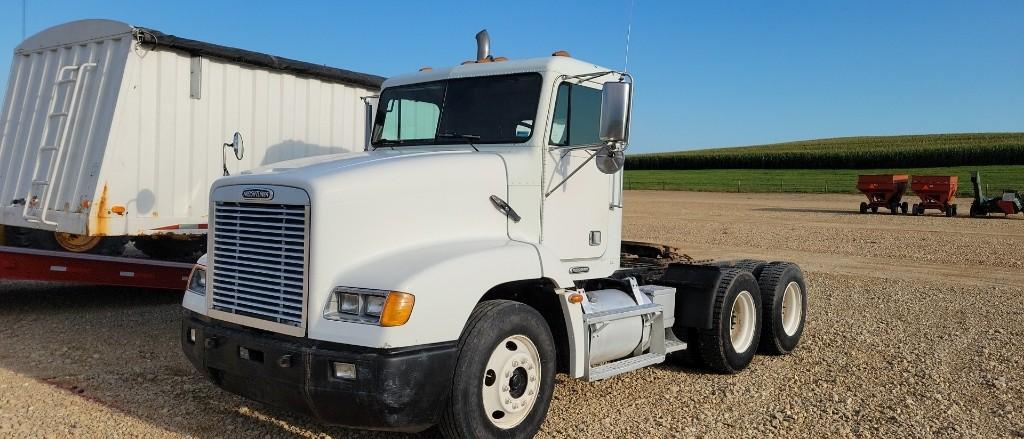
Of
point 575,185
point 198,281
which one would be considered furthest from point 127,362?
point 575,185

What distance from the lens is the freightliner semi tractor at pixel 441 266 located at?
4145mm

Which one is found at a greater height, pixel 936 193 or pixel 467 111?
pixel 467 111

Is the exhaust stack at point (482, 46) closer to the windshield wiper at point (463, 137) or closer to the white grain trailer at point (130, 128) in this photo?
the windshield wiper at point (463, 137)

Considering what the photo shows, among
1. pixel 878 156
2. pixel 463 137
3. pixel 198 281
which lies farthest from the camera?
pixel 878 156

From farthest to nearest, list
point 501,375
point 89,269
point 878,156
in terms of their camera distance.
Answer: point 878,156 < point 89,269 < point 501,375

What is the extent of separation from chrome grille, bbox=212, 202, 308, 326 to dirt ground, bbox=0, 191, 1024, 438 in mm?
1021

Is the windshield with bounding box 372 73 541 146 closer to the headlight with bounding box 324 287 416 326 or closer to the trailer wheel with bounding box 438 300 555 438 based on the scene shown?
the trailer wheel with bounding box 438 300 555 438

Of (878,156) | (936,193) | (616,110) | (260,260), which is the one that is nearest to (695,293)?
(616,110)

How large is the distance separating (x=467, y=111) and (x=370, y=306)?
6.51ft

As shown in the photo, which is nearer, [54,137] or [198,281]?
[198,281]

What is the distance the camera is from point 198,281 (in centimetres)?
510

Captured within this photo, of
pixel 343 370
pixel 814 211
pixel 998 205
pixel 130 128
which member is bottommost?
pixel 343 370

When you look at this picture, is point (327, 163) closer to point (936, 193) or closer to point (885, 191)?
point (885, 191)

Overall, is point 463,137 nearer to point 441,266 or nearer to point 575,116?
point 575,116
